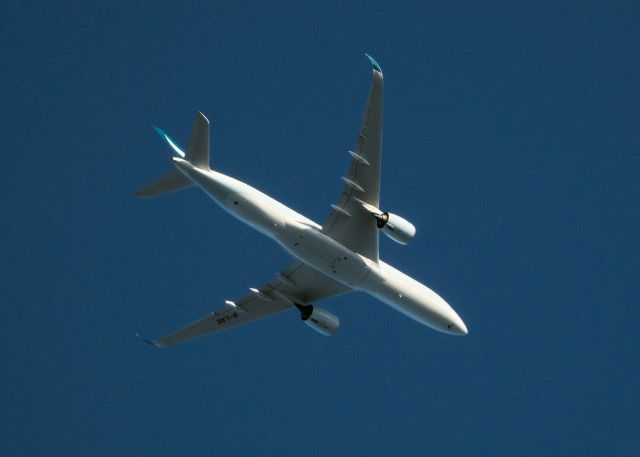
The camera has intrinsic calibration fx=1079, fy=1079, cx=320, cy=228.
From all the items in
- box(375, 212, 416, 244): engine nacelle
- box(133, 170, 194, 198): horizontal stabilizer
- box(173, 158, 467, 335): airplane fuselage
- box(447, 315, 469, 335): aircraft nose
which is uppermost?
box(375, 212, 416, 244): engine nacelle

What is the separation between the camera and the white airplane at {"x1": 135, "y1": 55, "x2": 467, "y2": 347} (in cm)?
4397

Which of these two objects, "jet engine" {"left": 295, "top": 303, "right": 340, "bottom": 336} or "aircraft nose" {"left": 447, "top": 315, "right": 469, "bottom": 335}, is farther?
"jet engine" {"left": 295, "top": 303, "right": 340, "bottom": 336}

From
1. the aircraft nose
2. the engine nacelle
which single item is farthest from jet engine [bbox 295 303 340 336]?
the engine nacelle

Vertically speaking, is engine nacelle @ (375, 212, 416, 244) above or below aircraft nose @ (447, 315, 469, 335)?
above

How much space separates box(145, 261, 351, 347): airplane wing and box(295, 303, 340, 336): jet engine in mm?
752

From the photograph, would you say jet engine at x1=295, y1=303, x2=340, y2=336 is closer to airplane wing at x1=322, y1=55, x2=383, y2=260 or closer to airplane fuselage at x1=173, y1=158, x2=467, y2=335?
airplane fuselage at x1=173, y1=158, x2=467, y2=335

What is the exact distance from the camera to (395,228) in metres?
45.6

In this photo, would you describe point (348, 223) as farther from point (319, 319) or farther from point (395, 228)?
point (319, 319)

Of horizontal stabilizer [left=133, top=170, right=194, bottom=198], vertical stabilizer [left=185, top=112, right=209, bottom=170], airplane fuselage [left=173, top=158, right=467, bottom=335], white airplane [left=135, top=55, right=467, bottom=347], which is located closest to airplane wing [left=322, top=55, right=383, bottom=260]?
white airplane [left=135, top=55, right=467, bottom=347]

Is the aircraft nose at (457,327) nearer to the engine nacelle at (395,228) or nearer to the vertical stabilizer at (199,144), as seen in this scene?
the engine nacelle at (395,228)

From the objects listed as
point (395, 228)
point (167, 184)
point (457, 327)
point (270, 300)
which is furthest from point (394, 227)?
point (167, 184)

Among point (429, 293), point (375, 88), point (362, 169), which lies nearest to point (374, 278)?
point (429, 293)

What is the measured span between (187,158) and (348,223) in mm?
7380

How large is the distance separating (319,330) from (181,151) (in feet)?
37.8
